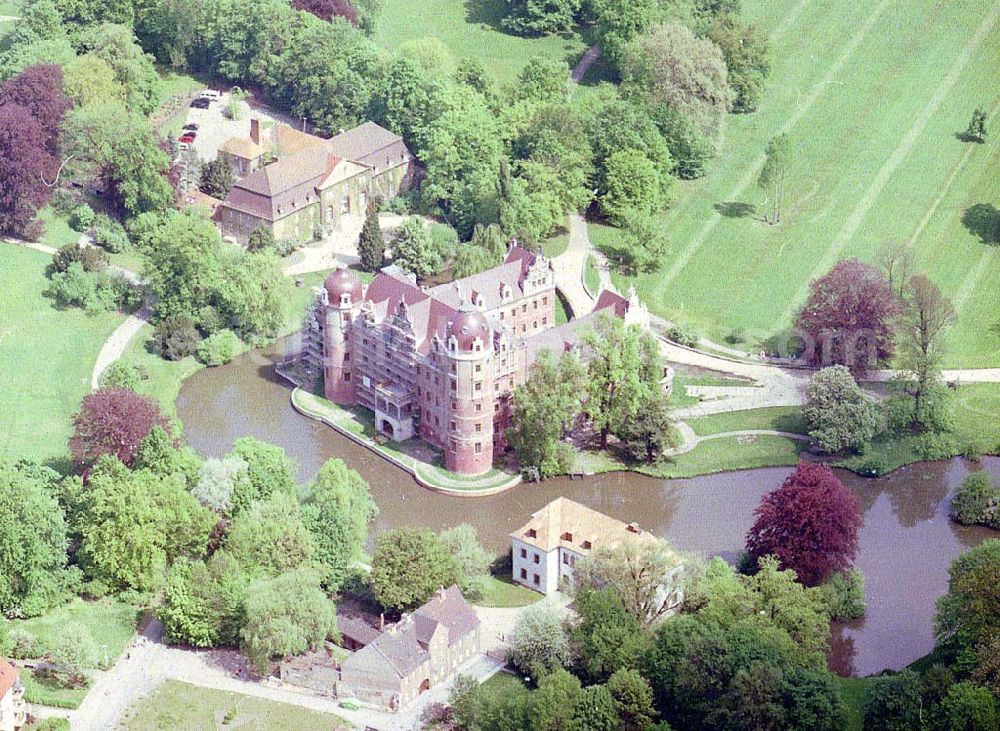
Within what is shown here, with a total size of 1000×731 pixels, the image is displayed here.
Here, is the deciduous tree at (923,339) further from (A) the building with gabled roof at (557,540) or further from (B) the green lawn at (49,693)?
(B) the green lawn at (49,693)

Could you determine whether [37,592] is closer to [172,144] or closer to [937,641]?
[937,641]

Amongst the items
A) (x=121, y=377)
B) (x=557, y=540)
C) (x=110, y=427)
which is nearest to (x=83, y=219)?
(x=121, y=377)

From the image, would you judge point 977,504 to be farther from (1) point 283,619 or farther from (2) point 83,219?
(2) point 83,219

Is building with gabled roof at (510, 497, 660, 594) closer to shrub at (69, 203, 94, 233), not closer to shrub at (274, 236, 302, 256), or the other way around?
shrub at (274, 236, 302, 256)

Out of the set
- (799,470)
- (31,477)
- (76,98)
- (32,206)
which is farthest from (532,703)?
(76,98)

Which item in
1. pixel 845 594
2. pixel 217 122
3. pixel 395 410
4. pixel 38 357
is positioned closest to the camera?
pixel 845 594

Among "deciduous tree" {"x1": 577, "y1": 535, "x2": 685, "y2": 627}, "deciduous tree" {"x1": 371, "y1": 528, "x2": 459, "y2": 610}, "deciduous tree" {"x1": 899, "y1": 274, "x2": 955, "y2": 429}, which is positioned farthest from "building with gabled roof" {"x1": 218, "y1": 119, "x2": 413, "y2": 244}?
"deciduous tree" {"x1": 577, "y1": 535, "x2": 685, "y2": 627}

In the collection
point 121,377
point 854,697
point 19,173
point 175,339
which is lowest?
point 175,339
